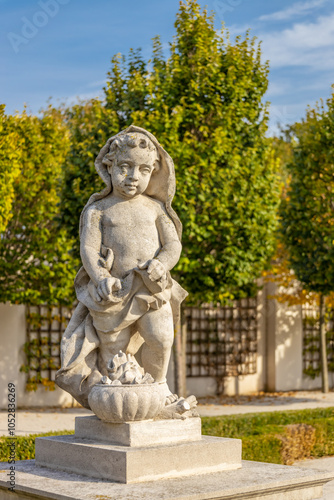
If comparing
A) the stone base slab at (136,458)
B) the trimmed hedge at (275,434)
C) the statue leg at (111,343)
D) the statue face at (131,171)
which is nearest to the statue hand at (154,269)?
the statue leg at (111,343)

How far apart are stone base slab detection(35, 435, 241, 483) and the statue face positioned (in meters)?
1.92

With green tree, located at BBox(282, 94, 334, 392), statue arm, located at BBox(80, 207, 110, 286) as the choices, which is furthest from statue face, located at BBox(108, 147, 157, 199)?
green tree, located at BBox(282, 94, 334, 392)

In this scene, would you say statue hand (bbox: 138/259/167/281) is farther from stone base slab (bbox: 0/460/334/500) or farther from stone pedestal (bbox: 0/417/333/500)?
stone base slab (bbox: 0/460/334/500)

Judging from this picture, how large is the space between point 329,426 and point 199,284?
12.4 feet

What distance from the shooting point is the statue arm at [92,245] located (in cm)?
548

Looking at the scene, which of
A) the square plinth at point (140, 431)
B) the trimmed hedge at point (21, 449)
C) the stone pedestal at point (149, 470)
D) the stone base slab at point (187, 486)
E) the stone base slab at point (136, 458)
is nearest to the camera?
the stone base slab at point (187, 486)

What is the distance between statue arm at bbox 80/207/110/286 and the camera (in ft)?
18.0

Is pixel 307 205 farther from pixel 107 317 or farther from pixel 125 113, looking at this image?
pixel 107 317

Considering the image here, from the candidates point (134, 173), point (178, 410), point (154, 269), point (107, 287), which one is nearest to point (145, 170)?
point (134, 173)

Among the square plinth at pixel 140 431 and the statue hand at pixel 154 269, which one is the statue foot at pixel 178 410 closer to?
the square plinth at pixel 140 431

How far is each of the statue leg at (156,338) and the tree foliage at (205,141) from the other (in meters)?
6.49

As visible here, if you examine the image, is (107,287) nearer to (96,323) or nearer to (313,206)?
(96,323)

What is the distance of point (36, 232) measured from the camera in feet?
45.2

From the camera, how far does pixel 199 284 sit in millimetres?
13195
